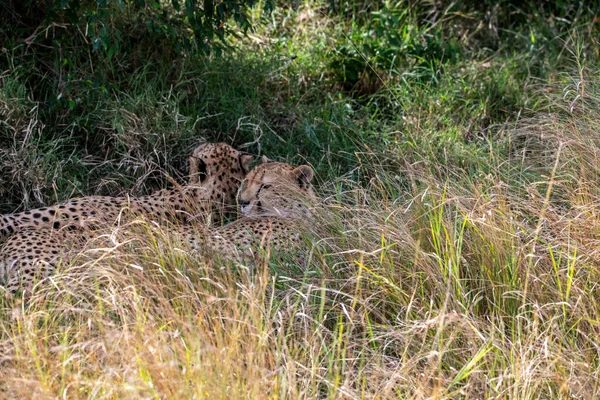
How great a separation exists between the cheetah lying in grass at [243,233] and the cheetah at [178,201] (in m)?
0.11

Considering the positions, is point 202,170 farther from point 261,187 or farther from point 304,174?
point 304,174

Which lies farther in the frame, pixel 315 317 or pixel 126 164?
pixel 126 164

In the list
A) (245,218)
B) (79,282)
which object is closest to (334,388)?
(79,282)

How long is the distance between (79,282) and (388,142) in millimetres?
2437

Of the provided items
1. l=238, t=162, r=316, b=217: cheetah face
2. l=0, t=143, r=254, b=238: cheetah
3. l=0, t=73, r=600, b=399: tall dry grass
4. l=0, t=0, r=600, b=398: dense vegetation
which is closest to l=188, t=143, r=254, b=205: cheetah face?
l=0, t=143, r=254, b=238: cheetah

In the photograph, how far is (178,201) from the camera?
4.95m

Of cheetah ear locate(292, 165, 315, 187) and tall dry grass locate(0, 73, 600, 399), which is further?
cheetah ear locate(292, 165, 315, 187)

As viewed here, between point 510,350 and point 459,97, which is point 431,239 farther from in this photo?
point 459,97

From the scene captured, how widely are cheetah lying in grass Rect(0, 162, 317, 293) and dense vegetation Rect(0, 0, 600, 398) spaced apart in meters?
0.14

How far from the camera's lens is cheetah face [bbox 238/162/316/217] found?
4766mm

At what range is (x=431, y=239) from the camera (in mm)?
3887

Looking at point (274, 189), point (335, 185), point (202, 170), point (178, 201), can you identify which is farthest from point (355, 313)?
point (202, 170)

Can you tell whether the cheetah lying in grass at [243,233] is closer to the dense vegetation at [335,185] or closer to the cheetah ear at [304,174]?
the cheetah ear at [304,174]

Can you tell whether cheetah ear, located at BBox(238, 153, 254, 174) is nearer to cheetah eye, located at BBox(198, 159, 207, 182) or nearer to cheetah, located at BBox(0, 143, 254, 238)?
cheetah, located at BBox(0, 143, 254, 238)
